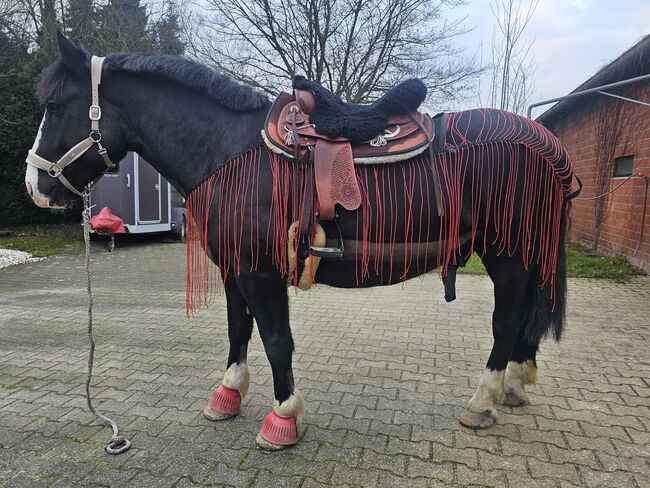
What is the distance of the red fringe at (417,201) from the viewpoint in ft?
6.91

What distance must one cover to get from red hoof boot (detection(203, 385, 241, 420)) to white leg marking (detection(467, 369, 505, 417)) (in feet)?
4.39

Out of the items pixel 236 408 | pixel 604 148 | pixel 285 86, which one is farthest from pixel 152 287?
pixel 285 86

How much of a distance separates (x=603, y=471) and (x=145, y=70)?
9.45ft

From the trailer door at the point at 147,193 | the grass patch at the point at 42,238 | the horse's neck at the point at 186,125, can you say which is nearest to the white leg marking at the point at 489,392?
the horse's neck at the point at 186,125

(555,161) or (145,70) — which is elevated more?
(145,70)

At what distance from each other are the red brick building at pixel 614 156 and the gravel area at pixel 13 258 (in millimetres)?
10344

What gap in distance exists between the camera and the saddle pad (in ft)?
6.91

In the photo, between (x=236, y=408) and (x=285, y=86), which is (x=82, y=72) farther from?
(x=285, y=86)

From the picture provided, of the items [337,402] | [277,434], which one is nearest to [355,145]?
[277,434]

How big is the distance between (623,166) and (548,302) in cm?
675

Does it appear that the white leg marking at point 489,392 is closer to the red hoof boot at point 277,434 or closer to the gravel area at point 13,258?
Result: the red hoof boot at point 277,434

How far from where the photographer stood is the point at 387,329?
437cm

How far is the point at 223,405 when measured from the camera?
2578mm

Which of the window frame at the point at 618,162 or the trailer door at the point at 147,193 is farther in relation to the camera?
the trailer door at the point at 147,193
